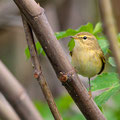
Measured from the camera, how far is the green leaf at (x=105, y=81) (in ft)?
5.90

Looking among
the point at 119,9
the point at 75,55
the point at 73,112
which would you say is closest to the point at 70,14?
the point at 119,9

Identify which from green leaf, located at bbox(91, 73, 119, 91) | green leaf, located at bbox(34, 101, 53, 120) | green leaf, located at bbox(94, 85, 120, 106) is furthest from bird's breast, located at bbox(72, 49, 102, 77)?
green leaf, located at bbox(34, 101, 53, 120)

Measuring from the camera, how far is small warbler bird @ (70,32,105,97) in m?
2.47

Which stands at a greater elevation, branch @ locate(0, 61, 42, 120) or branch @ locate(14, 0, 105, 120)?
branch @ locate(14, 0, 105, 120)

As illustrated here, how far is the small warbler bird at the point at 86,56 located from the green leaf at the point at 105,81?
572 mm

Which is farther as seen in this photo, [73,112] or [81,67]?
[73,112]

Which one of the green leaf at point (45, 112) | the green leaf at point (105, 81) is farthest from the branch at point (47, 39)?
the green leaf at point (45, 112)

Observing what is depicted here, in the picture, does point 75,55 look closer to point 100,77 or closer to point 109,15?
point 100,77

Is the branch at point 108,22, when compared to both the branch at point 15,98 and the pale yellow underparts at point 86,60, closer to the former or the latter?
the branch at point 15,98

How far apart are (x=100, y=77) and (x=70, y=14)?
3476 millimetres

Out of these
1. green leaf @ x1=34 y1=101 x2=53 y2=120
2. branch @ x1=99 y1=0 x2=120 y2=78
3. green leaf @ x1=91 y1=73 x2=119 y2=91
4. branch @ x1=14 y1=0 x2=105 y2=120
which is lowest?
green leaf @ x1=34 y1=101 x2=53 y2=120

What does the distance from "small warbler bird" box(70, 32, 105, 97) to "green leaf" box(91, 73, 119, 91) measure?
1.88 ft

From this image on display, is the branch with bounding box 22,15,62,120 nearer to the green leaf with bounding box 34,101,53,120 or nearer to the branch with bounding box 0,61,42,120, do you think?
the branch with bounding box 0,61,42,120

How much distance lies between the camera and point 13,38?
17.4 feet
